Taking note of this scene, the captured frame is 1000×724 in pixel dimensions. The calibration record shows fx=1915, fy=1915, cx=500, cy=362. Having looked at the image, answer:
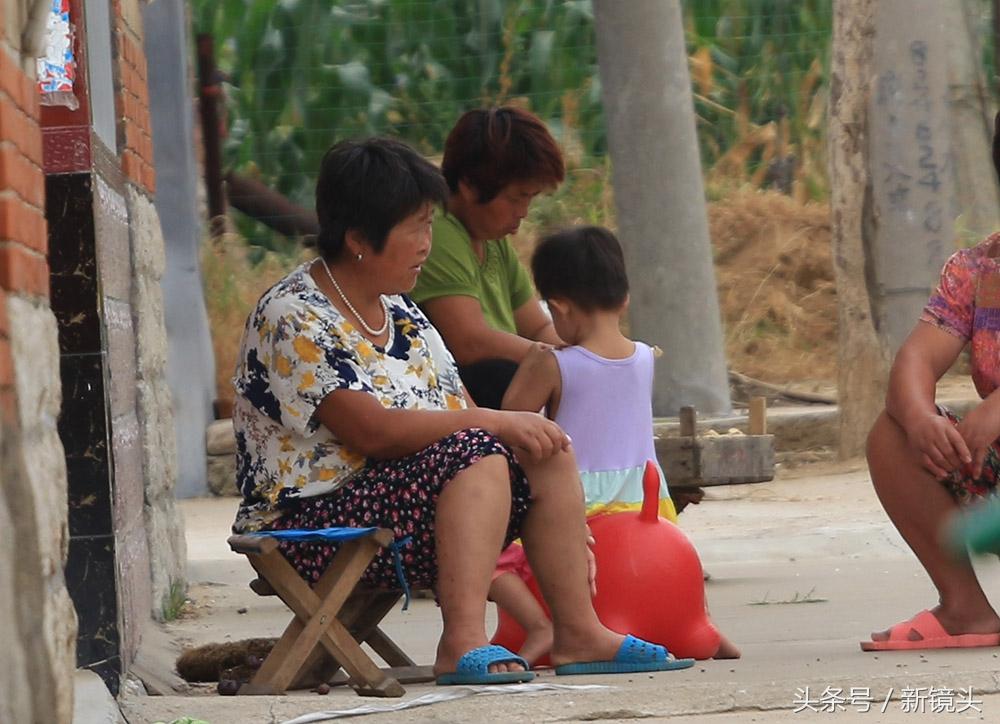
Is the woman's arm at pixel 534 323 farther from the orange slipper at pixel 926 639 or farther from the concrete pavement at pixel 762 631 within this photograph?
the orange slipper at pixel 926 639

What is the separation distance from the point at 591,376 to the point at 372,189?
721 millimetres

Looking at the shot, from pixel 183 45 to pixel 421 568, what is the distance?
5582 millimetres

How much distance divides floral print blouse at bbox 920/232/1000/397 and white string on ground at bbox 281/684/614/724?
1.25 metres

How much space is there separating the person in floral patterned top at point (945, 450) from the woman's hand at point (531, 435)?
0.85m

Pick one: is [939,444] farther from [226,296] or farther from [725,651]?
[226,296]

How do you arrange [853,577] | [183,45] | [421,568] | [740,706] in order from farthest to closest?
[183,45] < [853,577] < [421,568] < [740,706]

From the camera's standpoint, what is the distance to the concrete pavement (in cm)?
356

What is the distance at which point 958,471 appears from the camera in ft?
13.9

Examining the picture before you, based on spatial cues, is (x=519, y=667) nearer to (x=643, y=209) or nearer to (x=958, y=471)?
(x=958, y=471)

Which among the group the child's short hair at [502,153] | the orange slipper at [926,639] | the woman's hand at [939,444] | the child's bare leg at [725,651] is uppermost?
the child's short hair at [502,153]

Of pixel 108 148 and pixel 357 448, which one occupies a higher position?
pixel 108 148

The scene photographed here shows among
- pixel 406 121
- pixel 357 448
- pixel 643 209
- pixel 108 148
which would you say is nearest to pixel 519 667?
pixel 357 448

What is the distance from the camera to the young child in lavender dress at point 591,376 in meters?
4.39

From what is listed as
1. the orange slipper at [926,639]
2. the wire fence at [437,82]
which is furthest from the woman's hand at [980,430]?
the wire fence at [437,82]
